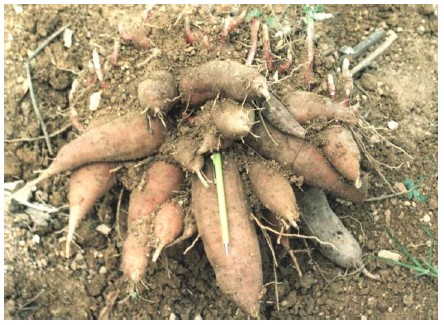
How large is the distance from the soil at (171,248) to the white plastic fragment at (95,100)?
23 mm

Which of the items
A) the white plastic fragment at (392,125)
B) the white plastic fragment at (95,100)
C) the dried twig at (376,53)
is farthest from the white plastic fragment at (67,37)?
the white plastic fragment at (392,125)

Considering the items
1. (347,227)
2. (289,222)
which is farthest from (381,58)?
(289,222)

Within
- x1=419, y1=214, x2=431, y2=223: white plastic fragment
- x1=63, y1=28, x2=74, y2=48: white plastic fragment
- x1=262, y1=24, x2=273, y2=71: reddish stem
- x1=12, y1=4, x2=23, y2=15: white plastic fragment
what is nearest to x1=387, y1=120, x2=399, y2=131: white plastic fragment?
x1=419, y1=214, x2=431, y2=223: white plastic fragment

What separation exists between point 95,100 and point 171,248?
0.63 m

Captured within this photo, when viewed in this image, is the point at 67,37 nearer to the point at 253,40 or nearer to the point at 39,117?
the point at 39,117

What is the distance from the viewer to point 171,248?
2158 mm

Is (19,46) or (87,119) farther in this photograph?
(19,46)

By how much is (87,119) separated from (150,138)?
32 cm

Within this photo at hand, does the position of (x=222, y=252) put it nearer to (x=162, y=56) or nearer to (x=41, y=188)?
(x=162, y=56)

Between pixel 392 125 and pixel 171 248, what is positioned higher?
pixel 392 125

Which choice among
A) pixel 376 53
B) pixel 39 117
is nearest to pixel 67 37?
pixel 39 117

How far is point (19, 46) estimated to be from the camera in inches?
92.6

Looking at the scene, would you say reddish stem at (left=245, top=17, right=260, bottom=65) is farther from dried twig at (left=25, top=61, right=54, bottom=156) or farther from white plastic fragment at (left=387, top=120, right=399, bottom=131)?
dried twig at (left=25, top=61, right=54, bottom=156)

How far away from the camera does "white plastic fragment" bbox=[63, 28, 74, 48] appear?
7.76 feet
